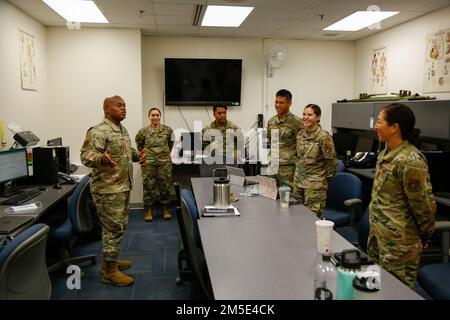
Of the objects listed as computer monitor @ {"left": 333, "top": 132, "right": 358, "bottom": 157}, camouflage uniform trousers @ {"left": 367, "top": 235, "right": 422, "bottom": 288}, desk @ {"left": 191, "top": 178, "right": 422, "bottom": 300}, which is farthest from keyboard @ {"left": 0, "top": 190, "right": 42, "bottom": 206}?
computer monitor @ {"left": 333, "top": 132, "right": 358, "bottom": 157}

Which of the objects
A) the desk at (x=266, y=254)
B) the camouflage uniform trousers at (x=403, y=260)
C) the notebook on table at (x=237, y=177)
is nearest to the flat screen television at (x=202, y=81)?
the notebook on table at (x=237, y=177)

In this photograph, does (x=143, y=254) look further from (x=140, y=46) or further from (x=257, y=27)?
(x=257, y=27)

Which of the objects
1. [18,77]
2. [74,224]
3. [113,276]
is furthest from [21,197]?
[18,77]

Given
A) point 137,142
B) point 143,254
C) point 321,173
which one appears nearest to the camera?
point 321,173

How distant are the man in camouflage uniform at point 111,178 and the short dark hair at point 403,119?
81.0 inches

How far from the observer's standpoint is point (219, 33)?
579 centimetres

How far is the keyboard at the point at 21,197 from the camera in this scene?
3050mm

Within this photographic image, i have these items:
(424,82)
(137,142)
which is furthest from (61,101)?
(424,82)

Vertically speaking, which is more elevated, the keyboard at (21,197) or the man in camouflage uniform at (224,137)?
the man in camouflage uniform at (224,137)

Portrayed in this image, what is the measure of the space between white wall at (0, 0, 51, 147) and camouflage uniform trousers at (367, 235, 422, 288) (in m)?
3.76

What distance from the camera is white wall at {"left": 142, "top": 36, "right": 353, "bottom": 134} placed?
602cm

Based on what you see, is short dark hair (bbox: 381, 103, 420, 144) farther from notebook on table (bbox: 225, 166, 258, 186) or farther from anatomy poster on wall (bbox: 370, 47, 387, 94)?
anatomy poster on wall (bbox: 370, 47, 387, 94)

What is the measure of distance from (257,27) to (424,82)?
233cm

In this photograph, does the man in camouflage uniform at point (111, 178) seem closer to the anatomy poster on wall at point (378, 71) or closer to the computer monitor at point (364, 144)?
the computer monitor at point (364, 144)
